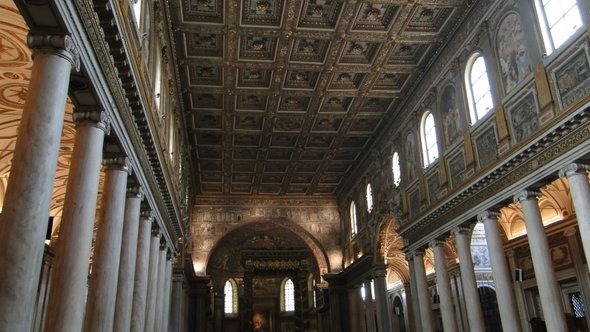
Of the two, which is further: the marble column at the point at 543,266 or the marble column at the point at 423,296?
the marble column at the point at 423,296

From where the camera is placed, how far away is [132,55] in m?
9.73

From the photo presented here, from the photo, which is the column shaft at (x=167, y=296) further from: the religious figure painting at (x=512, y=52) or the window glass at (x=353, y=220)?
the religious figure painting at (x=512, y=52)

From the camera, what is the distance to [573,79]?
10.8 meters

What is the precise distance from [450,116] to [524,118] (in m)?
4.16

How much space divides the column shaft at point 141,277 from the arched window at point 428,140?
9768 millimetres

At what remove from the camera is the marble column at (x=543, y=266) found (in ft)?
36.9

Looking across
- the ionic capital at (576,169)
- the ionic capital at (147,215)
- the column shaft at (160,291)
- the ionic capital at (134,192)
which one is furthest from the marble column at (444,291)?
the ionic capital at (134,192)

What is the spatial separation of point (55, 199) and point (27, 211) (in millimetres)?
15413

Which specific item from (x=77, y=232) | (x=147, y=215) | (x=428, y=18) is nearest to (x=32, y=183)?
(x=77, y=232)

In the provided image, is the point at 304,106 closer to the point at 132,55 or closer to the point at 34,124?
the point at 132,55

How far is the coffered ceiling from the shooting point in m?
15.3

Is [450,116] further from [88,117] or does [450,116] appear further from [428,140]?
[88,117]

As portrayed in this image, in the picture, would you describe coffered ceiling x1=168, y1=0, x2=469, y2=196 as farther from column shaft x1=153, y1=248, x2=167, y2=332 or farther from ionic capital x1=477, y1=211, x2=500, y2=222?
column shaft x1=153, y1=248, x2=167, y2=332

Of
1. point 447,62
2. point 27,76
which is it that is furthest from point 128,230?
point 447,62
